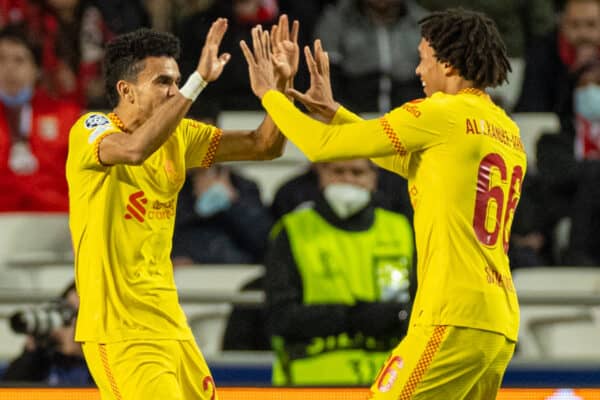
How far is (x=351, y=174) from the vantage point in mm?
6848

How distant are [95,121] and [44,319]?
2.04m

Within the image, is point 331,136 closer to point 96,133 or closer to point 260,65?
point 260,65

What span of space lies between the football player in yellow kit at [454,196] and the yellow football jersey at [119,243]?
57cm

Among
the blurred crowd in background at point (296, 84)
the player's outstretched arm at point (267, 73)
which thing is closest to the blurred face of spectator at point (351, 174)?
the blurred crowd in background at point (296, 84)

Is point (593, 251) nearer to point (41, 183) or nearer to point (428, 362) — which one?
point (41, 183)

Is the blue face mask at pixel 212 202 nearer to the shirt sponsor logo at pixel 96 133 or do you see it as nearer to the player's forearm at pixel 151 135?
the shirt sponsor logo at pixel 96 133

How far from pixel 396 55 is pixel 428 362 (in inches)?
188

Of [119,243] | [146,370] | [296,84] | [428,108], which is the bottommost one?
[146,370]

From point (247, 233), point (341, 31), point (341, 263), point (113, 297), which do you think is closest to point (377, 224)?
point (341, 263)

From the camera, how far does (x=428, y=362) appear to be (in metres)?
4.46

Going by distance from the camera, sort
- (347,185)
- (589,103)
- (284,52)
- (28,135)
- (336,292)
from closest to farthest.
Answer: (284,52) < (336,292) < (347,185) < (28,135) < (589,103)

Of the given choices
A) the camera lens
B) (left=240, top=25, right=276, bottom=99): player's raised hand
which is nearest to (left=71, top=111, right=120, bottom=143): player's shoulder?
(left=240, top=25, right=276, bottom=99): player's raised hand

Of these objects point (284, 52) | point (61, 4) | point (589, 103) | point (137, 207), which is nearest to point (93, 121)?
point (137, 207)

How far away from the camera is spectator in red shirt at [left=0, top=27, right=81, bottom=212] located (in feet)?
28.3
